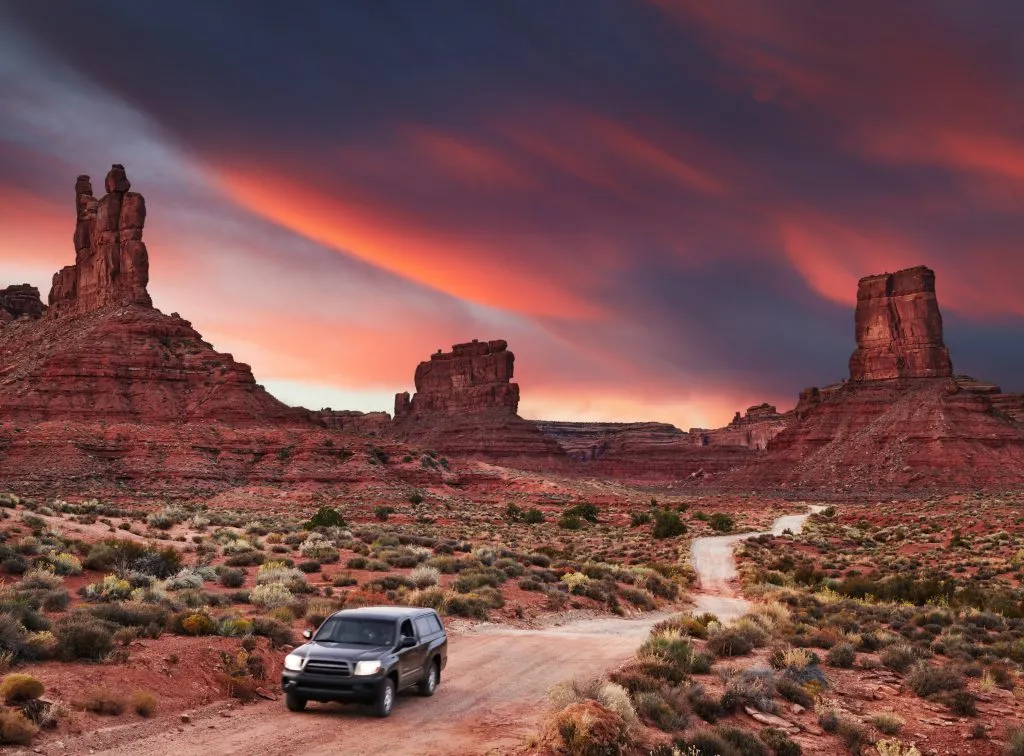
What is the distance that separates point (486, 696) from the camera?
44.7 feet

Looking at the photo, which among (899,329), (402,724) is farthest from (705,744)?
(899,329)

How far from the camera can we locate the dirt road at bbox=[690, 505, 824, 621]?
27.9 m

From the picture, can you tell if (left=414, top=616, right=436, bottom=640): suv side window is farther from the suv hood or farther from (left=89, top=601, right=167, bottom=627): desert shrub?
(left=89, top=601, right=167, bottom=627): desert shrub

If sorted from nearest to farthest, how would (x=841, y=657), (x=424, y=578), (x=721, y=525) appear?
(x=841, y=657) → (x=424, y=578) → (x=721, y=525)

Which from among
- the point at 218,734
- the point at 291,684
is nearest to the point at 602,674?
the point at 291,684

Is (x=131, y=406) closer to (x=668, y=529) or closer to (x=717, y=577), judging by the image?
(x=668, y=529)

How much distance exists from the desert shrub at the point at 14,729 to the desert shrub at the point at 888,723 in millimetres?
12189

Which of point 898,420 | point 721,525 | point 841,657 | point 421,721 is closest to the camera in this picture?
point 421,721

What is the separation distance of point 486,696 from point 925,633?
1358cm

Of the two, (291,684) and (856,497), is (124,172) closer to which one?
(856,497)

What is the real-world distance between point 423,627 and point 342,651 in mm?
1784

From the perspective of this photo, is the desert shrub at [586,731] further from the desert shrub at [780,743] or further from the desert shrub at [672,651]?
the desert shrub at [672,651]

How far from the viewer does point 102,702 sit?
434 inches

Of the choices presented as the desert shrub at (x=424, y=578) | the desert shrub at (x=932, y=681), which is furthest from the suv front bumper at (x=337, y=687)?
the desert shrub at (x=424, y=578)
